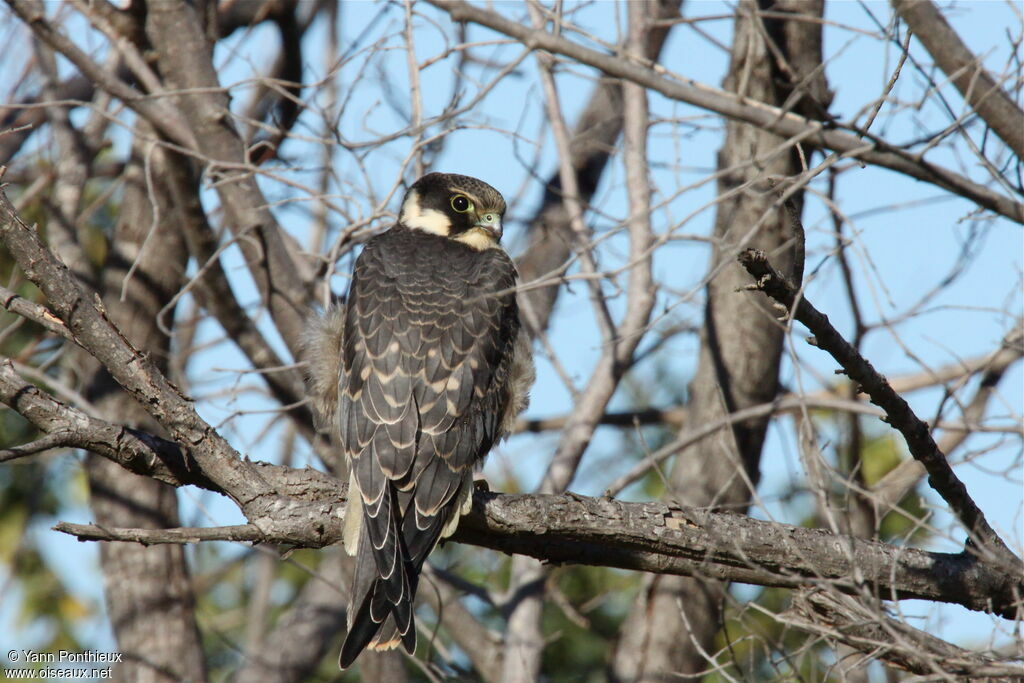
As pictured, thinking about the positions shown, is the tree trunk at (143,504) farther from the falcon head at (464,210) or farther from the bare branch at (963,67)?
the bare branch at (963,67)

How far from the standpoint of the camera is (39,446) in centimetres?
283

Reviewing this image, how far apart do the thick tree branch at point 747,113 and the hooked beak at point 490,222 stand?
2.69 feet

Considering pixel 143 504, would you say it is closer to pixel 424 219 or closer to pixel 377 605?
pixel 424 219

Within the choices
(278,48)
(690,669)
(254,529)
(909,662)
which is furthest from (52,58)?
(909,662)

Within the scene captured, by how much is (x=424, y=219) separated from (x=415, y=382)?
131 cm

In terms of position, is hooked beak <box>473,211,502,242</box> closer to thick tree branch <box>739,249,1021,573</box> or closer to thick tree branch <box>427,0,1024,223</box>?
thick tree branch <box>427,0,1024,223</box>

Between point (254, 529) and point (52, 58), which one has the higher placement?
point (52, 58)

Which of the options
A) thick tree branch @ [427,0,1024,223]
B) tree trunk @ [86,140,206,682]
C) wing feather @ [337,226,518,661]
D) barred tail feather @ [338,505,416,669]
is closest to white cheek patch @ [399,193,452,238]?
wing feather @ [337,226,518,661]

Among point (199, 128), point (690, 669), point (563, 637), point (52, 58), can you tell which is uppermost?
point (52, 58)

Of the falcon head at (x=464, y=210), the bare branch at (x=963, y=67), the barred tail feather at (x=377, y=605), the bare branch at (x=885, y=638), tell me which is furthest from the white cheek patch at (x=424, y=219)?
the bare branch at (x=885, y=638)

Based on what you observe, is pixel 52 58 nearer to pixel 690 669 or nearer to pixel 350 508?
pixel 350 508

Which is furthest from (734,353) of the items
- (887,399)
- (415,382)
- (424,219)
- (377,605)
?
(377,605)

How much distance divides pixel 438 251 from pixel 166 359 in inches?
96.9

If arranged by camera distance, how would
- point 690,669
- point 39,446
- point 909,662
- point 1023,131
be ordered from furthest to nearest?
point 690,669
point 1023,131
point 909,662
point 39,446
